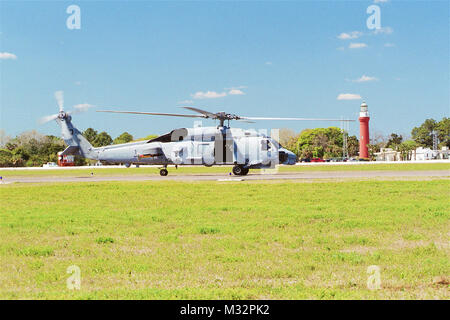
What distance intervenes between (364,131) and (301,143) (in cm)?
2239

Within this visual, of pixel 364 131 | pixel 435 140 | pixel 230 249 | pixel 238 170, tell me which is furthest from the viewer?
pixel 435 140

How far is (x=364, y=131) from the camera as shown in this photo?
5487 inches

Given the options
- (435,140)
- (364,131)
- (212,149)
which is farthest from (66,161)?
(435,140)

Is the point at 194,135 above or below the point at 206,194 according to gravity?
above

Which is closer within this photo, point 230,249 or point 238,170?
point 230,249

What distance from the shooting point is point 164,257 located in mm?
7340

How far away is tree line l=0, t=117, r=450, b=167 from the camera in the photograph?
10325 cm

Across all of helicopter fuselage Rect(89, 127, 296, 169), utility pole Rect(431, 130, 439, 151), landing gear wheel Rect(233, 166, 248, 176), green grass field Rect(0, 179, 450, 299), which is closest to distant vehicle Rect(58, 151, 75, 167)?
helicopter fuselage Rect(89, 127, 296, 169)

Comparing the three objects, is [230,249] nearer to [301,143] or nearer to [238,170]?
[238,170]

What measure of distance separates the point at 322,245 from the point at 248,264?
6.71 feet

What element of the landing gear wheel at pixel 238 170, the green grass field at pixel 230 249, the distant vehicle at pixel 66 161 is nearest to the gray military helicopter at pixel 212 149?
the landing gear wheel at pixel 238 170

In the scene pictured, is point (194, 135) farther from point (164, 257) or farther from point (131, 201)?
point (164, 257)

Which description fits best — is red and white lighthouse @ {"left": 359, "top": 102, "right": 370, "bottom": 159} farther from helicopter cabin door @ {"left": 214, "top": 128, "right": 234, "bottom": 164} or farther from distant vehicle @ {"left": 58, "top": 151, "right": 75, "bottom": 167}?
helicopter cabin door @ {"left": 214, "top": 128, "right": 234, "bottom": 164}
